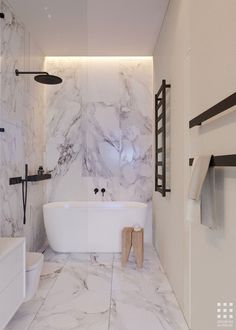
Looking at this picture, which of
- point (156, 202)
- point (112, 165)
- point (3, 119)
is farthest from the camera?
point (112, 165)

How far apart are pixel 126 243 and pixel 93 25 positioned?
2527 millimetres

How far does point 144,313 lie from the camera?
7.54ft

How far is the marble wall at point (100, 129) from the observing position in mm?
4371

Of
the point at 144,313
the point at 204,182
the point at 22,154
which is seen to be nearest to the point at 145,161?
the point at 22,154

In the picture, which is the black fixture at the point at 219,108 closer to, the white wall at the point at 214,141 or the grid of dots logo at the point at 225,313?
the white wall at the point at 214,141

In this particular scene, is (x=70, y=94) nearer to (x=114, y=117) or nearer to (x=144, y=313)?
(x=114, y=117)

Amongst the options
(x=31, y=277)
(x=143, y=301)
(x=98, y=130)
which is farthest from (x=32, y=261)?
(x=98, y=130)

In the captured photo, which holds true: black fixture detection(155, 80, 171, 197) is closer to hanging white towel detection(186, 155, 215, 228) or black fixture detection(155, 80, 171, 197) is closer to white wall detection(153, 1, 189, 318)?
white wall detection(153, 1, 189, 318)

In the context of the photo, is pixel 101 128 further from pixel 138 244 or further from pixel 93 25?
pixel 138 244

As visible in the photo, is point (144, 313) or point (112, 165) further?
point (112, 165)

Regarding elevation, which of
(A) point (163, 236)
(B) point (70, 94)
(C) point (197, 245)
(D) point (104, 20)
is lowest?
→ (A) point (163, 236)

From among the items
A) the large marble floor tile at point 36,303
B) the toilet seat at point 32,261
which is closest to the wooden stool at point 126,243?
the large marble floor tile at point 36,303

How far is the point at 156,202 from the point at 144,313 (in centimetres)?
177

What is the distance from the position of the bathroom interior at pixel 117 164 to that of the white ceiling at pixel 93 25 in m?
0.02
